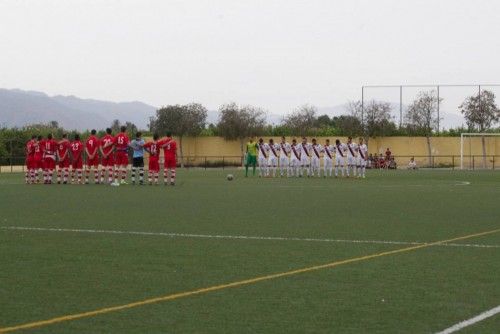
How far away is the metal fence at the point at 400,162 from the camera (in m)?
65.0

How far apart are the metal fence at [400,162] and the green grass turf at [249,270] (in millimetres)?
45117

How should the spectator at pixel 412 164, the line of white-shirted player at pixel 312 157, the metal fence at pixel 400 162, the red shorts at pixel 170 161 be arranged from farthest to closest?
1. the spectator at pixel 412 164
2. the metal fence at pixel 400 162
3. the line of white-shirted player at pixel 312 157
4. the red shorts at pixel 170 161

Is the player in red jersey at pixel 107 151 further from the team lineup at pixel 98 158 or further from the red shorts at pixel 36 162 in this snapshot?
the red shorts at pixel 36 162

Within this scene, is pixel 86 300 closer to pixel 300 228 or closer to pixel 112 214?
pixel 300 228

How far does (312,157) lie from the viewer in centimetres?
4853

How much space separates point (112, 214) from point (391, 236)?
272 inches

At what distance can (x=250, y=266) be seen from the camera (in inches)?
453

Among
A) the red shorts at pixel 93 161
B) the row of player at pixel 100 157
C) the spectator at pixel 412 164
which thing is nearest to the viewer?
the row of player at pixel 100 157

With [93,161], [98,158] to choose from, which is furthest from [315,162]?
[93,161]

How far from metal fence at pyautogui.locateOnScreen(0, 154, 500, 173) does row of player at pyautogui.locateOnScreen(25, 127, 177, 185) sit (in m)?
26.2

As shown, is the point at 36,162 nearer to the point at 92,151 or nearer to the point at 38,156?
the point at 38,156

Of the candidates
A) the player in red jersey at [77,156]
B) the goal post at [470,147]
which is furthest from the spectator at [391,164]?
the player in red jersey at [77,156]

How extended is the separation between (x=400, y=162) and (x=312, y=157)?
24051 millimetres

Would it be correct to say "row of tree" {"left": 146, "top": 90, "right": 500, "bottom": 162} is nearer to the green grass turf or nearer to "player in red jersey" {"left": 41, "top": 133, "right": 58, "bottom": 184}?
"player in red jersey" {"left": 41, "top": 133, "right": 58, "bottom": 184}
